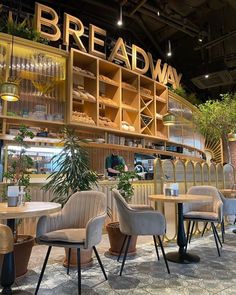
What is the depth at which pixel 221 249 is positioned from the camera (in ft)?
12.6

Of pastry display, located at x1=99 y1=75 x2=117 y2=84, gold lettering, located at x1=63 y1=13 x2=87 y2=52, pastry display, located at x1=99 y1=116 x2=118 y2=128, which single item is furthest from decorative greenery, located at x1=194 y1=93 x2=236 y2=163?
gold lettering, located at x1=63 y1=13 x2=87 y2=52

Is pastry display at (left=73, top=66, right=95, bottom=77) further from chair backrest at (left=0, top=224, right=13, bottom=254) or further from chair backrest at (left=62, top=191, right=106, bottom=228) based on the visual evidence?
chair backrest at (left=0, top=224, right=13, bottom=254)

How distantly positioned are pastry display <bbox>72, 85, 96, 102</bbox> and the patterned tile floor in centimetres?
285

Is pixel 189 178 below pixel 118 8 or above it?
below

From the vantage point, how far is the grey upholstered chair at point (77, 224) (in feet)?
7.61

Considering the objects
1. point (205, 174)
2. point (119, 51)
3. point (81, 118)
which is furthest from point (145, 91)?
point (205, 174)

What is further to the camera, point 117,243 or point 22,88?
point 22,88

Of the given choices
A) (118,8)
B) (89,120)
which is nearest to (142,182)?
(89,120)

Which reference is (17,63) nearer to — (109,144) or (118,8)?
(109,144)

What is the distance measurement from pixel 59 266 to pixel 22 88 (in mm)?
3115

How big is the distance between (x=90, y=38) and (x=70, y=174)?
3.34 m

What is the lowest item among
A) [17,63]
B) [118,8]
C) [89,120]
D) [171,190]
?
[171,190]

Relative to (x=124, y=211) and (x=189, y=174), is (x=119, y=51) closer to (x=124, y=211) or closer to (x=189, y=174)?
(x=189, y=174)

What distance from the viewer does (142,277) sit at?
2770 mm
